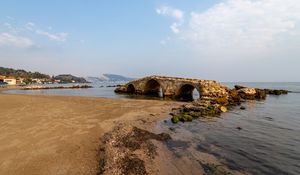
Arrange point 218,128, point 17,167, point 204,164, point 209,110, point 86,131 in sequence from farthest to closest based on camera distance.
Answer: point 209,110
point 218,128
point 86,131
point 204,164
point 17,167

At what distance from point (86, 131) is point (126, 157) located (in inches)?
204

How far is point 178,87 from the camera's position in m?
45.3

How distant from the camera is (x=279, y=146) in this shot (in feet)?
37.2

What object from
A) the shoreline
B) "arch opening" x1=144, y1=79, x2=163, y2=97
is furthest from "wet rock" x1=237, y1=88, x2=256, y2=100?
the shoreline

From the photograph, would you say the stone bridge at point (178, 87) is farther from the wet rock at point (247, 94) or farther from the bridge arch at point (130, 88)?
the wet rock at point (247, 94)

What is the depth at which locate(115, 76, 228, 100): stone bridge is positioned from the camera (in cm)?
3844

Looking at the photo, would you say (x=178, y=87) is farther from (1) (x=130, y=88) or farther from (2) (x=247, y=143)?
(2) (x=247, y=143)

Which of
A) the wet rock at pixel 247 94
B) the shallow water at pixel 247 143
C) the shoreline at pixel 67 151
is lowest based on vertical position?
the shallow water at pixel 247 143

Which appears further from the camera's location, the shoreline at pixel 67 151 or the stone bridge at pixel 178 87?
the stone bridge at pixel 178 87

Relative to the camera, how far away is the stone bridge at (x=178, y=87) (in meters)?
38.4

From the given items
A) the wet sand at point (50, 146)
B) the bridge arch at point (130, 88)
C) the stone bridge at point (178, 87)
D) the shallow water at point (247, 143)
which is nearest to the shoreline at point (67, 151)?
the wet sand at point (50, 146)

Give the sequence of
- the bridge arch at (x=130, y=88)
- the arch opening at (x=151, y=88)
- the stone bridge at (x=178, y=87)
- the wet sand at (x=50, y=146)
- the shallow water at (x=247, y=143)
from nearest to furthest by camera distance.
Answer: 1. the wet sand at (x=50, y=146)
2. the shallow water at (x=247, y=143)
3. the stone bridge at (x=178, y=87)
4. the arch opening at (x=151, y=88)
5. the bridge arch at (x=130, y=88)

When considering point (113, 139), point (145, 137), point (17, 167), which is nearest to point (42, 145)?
point (17, 167)

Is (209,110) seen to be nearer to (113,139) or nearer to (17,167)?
(113,139)
